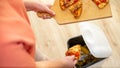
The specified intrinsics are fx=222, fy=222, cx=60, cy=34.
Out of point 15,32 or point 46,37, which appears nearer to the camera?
point 15,32

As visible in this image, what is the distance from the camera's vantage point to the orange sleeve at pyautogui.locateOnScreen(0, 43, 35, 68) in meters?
0.52

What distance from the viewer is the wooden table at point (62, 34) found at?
5.10 feet

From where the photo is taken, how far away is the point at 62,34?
1646 mm

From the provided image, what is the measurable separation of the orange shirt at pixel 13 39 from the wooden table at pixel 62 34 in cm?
95

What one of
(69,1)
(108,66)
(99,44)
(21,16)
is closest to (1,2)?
(21,16)

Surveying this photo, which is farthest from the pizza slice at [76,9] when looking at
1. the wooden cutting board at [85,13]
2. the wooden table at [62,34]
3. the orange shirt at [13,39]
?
the orange shirt at [13,39]

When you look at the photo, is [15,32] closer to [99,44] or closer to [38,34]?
[99,44]

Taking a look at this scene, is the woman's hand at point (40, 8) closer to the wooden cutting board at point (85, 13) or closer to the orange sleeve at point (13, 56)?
the wooden cutting board at point (85, 13)

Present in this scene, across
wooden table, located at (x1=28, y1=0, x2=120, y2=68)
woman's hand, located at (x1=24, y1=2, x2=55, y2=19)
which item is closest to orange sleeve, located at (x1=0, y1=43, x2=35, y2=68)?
woman's hand, located at (x1=24, y1=2, x2=55, y2=19)

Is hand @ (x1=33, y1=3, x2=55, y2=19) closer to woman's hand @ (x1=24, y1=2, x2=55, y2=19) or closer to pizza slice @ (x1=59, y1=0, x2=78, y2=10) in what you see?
woman's hand @ (x1=24, y1=2, x2=55, y2=19)

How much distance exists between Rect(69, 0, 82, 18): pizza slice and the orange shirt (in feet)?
1.96

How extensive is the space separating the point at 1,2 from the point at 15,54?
149 millimetres

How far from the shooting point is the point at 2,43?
525 mm

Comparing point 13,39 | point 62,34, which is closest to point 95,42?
point 62,34
